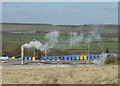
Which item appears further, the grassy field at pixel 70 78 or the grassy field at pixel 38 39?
the grassy field at pixel 38 39

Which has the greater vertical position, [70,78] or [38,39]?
[38,39]

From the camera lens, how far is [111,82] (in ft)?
61.8

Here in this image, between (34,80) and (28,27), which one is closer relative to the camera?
(34,80)

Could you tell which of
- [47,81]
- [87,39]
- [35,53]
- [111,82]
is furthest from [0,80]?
[87,39]

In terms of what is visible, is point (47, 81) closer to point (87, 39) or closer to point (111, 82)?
point (111, 82)

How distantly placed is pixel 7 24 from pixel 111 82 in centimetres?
13942

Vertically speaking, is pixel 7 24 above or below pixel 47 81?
above

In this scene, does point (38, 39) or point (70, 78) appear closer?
point (70, 78)

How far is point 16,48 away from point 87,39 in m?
50.1

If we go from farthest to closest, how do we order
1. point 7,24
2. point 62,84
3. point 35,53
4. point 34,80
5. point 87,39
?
point 7,24 → point 87,39 → point 35,53 → point 34,80 → point 62,84

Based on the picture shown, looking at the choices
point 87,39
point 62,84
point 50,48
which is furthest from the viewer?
point 87,39

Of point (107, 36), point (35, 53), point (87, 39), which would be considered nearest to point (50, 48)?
point (35, 53)

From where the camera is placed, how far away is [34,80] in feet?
76.8

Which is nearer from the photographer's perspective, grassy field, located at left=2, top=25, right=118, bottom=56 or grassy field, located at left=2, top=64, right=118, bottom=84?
grassy field, located at left=2, top=64, right=118, bottom=84
